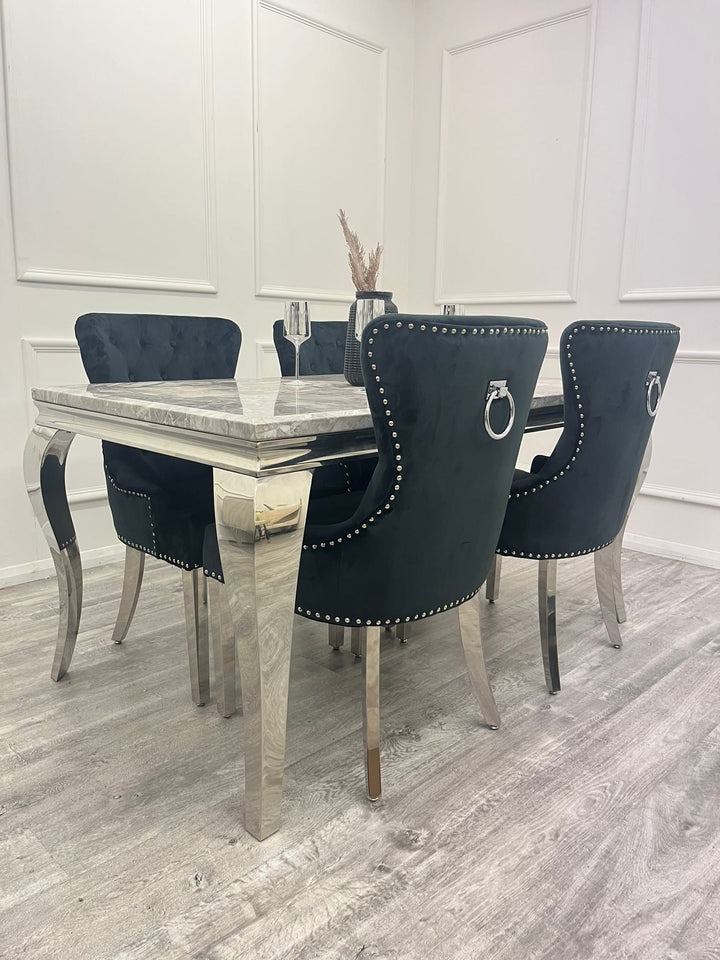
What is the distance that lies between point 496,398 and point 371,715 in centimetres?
67

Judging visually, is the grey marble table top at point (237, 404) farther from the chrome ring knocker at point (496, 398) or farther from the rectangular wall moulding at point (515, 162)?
the rectangular wall moulding at point (515, 162)

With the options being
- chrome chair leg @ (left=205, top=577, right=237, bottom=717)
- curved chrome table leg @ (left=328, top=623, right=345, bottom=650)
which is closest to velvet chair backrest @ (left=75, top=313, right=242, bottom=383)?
chrome chair leg @ (left=205, top=577, right=237, bottom=717)

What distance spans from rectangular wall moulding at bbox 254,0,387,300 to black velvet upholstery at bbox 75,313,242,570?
1.12m

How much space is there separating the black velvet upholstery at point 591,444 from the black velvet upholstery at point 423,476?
27cm

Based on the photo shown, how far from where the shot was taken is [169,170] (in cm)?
287

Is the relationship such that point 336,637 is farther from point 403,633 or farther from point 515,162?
point 515,162

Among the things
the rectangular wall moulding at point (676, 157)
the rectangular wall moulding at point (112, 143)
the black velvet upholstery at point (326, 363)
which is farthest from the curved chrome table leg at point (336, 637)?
the rectangular wall moulding at point (676, 157)

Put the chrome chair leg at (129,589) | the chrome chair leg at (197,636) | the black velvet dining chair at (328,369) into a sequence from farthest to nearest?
1. the black velvet dining chair at (328,369)
2. the chrome chair leg at (129,589)
3. the chrome chair leg at (197,636)

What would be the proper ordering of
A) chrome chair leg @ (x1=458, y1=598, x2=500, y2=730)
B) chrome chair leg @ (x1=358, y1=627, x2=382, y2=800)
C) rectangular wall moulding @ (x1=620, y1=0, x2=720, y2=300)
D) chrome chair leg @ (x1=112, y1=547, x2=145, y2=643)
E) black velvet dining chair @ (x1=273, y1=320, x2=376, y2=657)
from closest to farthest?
chrome chair leg @ (x1=358, y1=627, x2=382, y2=800), chrome chair leg @ (x1=458, y1=598, x2=500, y2=730), chrome chair leg @ (x1=112, y1=547, x2=145, y2=643), black velvet dining chair @ (x1=273, y1=320, x2=376, y2=657), rectangular wall moulding @ (x1=620, y1=0, x2=720, y2=300)

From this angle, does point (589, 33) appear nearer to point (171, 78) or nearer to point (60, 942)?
point (171, 78)

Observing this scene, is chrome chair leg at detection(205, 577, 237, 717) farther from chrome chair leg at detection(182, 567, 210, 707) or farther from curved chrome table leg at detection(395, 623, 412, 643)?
curved chrome table leg at detection(395, 623, 412, 643)

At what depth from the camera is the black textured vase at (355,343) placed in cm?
180

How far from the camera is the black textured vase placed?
1.80m

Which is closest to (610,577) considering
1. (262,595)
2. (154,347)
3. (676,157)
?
(262,595)
